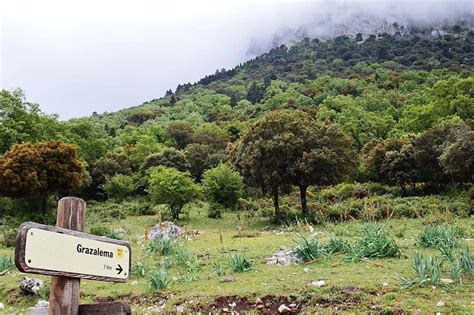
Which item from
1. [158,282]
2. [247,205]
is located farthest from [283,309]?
[247,205]

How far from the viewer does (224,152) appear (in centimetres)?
4734

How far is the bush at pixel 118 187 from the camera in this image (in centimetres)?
3688

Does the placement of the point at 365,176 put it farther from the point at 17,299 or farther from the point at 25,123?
the point at 17,299

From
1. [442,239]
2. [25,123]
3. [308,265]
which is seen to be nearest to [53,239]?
[308,265]

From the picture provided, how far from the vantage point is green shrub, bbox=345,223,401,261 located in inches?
373

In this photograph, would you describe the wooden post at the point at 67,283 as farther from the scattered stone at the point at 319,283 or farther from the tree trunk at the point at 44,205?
the tree trunk at the point at 44,205

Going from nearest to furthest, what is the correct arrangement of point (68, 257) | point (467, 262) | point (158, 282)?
1. point (68, 257)
2. point (467, 262)
3. point (158, 282)

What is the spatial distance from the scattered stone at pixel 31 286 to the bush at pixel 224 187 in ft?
62.8

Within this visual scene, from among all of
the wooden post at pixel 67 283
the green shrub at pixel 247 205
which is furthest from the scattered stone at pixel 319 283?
the green shrub at pixel 247 205

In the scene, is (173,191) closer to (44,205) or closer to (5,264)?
(44,205)

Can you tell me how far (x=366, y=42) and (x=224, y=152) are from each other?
112 metres

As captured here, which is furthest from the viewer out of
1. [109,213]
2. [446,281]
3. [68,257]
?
[109,213]

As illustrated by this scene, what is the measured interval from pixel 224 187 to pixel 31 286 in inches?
769

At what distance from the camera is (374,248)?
379 inches
